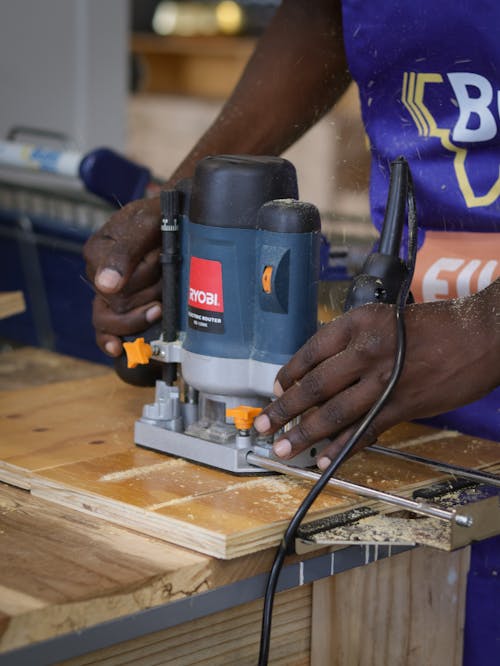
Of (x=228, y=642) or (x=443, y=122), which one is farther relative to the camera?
(x=443, y=122)

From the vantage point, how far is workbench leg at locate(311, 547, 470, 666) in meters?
1.25

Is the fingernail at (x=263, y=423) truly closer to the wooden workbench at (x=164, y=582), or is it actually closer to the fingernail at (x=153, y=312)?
the wooden workbench at (x=164, y=582)

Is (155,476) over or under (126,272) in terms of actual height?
under

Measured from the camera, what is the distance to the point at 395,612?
4.27ft

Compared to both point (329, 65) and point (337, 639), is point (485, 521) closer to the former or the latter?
point (337, 639)

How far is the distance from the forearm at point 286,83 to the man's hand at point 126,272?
0.33 m

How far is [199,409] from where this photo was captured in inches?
53.7

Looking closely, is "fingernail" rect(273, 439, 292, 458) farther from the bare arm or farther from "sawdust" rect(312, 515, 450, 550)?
the bare arm

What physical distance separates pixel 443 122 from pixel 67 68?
310 cm

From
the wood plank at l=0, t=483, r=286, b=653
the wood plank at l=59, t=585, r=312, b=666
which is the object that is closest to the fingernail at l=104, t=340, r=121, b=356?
the wood plank at l=0, t=483, r=286, b=653

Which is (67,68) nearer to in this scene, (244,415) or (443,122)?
(443,122)

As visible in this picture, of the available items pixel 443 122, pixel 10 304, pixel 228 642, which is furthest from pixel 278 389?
pixel 10 304

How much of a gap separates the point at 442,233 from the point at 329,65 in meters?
0.41

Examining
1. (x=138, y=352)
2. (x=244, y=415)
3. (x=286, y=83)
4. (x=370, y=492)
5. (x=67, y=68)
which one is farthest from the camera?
(x=67, y=68)
